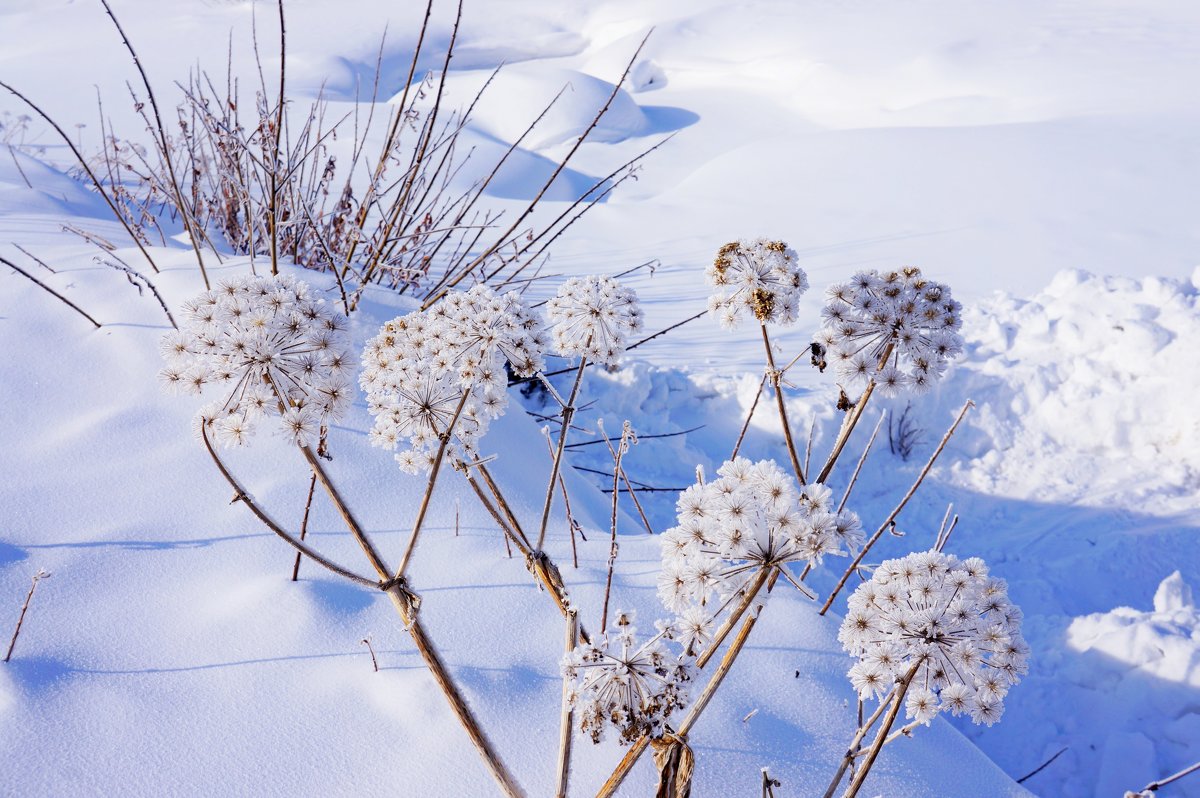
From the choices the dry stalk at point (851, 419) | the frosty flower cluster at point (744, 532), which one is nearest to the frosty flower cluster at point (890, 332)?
the dry stalk at point (851, 419)

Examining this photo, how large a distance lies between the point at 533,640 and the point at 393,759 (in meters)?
0.36

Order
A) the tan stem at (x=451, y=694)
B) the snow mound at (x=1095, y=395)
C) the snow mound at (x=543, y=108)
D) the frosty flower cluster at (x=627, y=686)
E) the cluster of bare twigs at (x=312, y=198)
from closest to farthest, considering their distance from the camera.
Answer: the frosty flower cluster at (x=627, y=686)
the tan stem at (x=451, y=694)
the cluster of bare twigs at (x=312, y=198)
the snow mound at (x=1095, y=395)
the snow mound at (x=543, y=108)

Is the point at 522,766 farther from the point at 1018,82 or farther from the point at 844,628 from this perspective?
the point at 1018,82

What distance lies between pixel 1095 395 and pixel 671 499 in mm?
2275

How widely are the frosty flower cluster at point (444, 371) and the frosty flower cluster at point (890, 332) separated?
50 cm

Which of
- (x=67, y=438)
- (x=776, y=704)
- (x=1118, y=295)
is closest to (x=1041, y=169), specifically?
(x=1118, y=295)

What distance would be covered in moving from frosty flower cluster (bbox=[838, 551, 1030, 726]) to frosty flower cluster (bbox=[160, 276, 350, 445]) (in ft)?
2.22

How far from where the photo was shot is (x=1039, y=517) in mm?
3723

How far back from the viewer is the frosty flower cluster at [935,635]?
3.24ft

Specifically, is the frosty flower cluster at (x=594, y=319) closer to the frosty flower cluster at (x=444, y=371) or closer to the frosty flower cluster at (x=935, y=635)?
the frosty flower cluster at (x=444, y=371)

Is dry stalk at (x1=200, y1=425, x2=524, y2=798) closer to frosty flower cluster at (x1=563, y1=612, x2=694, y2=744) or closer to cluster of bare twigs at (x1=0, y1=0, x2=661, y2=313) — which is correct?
frosty flower cluster at (x1=563, y1=612, x2=694, y2=744)

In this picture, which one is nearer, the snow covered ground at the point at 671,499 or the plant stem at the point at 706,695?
the plant stem at the point at 706,695

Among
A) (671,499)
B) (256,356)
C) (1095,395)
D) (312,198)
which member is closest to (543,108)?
(312,198)

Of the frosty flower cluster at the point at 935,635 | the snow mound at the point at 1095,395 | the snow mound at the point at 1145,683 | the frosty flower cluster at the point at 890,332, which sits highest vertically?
the frosty flower cluster at the point at 890,332
